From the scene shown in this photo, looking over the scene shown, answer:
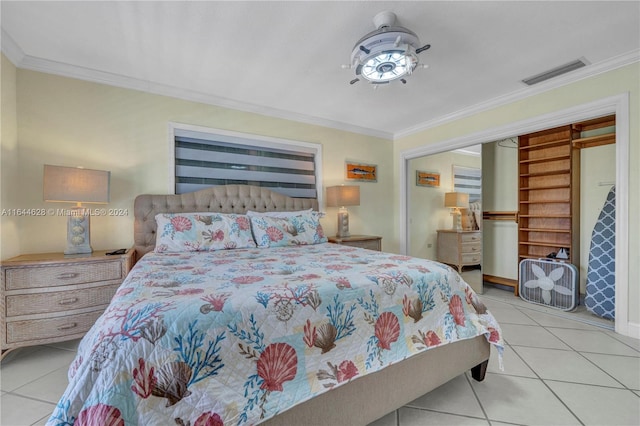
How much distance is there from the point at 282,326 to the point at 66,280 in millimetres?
2057

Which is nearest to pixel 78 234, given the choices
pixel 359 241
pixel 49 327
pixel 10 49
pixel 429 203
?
pixel 49 327

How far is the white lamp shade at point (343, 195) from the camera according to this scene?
3.77 metres

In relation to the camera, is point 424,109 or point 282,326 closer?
point 282,326

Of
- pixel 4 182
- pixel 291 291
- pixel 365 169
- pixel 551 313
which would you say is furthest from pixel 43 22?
pixel 551 313

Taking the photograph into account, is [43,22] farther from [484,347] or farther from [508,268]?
[508,268]

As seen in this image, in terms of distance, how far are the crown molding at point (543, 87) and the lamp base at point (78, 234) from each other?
428 cm

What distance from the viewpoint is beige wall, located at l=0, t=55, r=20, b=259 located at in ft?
7.02

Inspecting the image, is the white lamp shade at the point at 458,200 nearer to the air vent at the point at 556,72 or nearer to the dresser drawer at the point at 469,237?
the dresser drawer at the point at 469,237

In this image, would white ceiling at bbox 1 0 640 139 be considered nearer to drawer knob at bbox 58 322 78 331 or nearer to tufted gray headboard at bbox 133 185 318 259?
tufted gray headboard at bbox 133 185 318 259

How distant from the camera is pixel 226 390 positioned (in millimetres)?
948

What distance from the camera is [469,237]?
464cm

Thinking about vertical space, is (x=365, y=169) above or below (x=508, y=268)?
above

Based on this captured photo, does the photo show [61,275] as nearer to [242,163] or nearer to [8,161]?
[8,161]

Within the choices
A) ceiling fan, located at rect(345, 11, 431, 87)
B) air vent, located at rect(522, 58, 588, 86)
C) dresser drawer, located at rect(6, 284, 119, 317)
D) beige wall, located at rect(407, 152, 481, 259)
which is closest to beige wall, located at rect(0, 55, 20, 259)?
dresser drawer, located at rect(6, 284, 119, 317)
